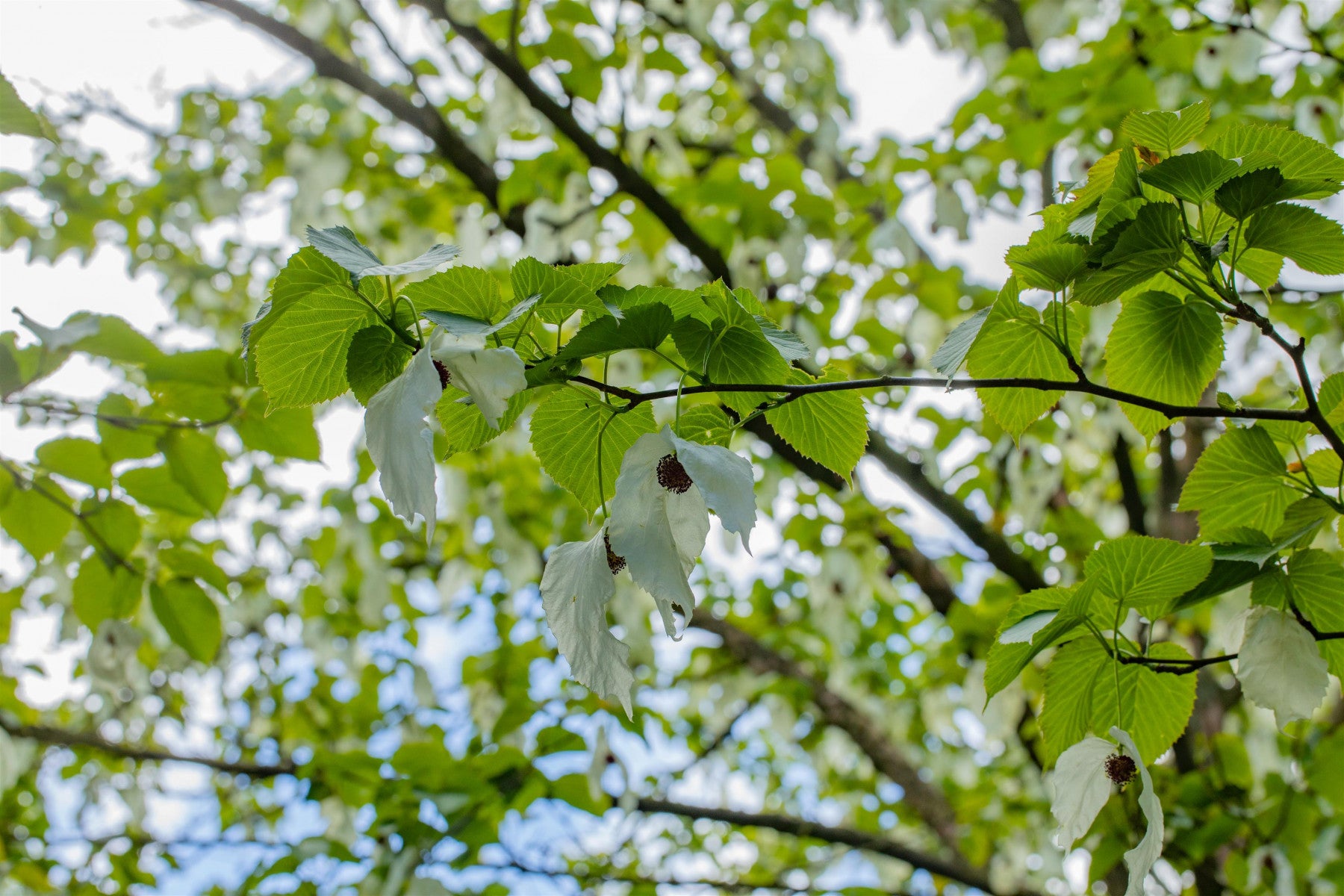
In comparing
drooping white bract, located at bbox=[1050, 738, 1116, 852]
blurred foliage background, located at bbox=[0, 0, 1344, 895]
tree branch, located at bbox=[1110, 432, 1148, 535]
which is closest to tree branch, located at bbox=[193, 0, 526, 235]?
blurred foliage background, located at bbox=[0, 0, 1344, 895]

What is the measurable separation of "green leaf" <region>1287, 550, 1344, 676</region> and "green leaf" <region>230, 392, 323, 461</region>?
0.81 meters

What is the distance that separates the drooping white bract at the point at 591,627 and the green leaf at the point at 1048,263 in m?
0.26

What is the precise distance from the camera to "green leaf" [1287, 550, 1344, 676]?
54 cm

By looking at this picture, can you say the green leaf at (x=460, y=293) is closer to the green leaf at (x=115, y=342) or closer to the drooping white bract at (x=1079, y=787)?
the drooping white bract at (x=1079, y=787)

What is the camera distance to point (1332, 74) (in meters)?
1.72

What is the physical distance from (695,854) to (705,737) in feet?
1.64

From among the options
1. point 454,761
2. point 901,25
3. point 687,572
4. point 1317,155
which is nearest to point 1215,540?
point 1317,155

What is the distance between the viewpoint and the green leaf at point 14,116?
0.63 meters

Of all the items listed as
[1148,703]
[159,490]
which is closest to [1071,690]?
[1148,703]

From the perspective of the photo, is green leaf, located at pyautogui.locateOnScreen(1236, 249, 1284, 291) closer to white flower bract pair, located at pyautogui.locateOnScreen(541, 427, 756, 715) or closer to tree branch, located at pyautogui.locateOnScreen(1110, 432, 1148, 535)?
white flower bract pair, located at pyautogui.locateOnScreen(541, 427, 756, 715)

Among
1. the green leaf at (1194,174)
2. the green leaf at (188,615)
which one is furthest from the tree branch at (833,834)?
the green leaf at (1194,174)

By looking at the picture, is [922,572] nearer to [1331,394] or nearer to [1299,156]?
[1331,394]

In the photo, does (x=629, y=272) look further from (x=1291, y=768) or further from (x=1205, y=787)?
(x=1291, y=768)

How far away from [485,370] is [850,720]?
2.13 m
